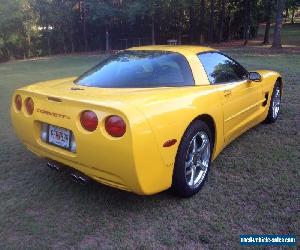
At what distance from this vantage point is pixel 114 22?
81.0ft

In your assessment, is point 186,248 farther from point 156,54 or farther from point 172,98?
point 156,54

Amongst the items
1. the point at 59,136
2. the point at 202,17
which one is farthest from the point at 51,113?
the point at 202,17

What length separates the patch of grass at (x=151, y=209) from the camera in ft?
9.11

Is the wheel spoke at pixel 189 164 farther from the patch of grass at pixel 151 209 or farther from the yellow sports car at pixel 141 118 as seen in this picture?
the patch of grass at pixel 151 209

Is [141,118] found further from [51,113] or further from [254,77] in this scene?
[254,77]

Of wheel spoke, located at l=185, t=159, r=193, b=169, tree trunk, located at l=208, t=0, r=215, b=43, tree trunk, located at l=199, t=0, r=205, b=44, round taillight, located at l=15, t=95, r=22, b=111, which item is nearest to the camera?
wheel spoke, located at l=185, t=159, r=193, b=169

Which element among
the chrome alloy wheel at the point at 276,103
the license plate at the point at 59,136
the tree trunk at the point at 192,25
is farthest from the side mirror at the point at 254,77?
the tree trunk at the point at 192,25

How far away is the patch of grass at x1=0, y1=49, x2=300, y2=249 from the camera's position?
9.11ft

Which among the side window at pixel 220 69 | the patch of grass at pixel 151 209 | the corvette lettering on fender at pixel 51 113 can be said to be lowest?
the patch of grass at pixel 151 209

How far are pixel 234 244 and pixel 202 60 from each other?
198cm

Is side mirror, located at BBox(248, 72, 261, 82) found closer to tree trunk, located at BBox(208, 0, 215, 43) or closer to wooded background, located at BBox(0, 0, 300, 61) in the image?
wooded background, located at BBox(0, 0, 300, 61)

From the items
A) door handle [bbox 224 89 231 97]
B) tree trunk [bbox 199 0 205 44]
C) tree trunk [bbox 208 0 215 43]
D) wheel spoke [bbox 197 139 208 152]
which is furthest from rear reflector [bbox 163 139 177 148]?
tree trunk [bbox 208 0 215 43]

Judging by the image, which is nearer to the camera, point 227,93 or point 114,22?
point 227,93

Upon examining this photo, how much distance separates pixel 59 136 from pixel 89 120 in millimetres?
452
